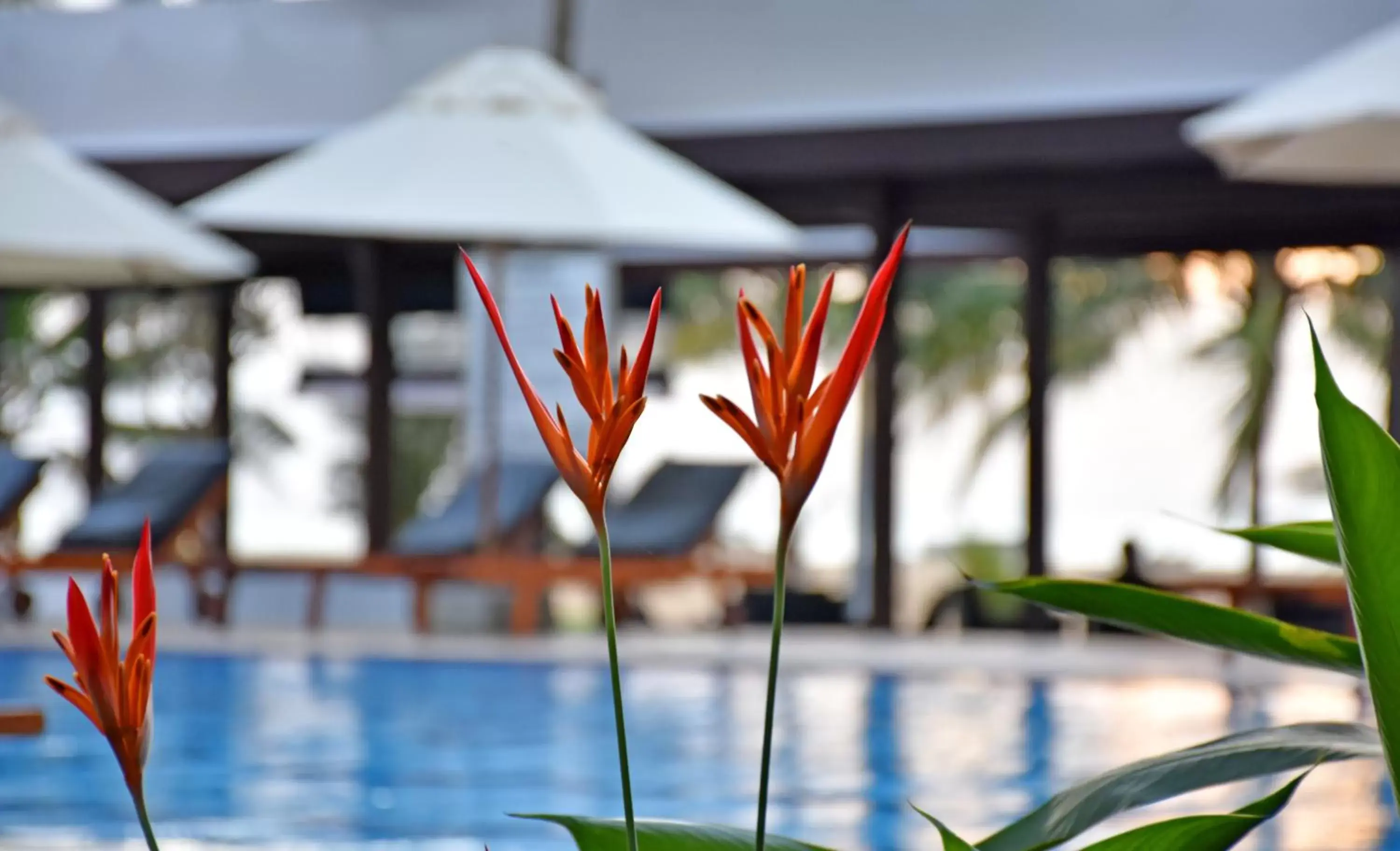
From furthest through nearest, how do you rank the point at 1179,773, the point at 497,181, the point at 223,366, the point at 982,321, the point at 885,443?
the point at 982,321 → the point at 223,366 → the point at 885,443 → the point at 497,181 → the point at 1179,773

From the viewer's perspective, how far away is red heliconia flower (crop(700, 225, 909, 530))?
3.00 ft

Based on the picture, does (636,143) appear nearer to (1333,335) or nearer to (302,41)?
(302,41)

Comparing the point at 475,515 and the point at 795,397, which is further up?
the point at 795,397

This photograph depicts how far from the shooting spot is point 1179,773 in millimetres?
1263

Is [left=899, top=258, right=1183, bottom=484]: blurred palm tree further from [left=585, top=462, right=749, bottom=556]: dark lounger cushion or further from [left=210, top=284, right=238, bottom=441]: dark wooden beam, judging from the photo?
[left=585, top=462, right=749, bottom=556]: dark lounger cushion

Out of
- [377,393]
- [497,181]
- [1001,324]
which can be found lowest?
[377,393]

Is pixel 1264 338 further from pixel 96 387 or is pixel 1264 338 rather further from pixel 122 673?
pixel 122 673

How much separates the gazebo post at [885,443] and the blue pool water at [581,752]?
193 centimetres

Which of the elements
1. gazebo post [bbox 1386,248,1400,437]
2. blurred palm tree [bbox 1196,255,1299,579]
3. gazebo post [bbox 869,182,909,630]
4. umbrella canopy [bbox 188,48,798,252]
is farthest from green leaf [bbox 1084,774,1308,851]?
blurred palm tree [bbox 1196,255,1299,579]

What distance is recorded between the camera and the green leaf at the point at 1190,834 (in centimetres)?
113

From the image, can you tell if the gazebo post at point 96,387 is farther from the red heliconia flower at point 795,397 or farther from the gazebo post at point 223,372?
the red heliconia flower at point 795,397

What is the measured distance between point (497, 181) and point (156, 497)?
3499 mm

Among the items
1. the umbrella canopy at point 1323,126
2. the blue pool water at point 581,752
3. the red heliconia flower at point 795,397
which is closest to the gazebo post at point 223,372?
the blue pool water at point 581,752

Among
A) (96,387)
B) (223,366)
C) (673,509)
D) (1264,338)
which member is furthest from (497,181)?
(1264,338)
